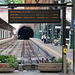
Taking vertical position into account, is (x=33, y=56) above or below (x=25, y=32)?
above

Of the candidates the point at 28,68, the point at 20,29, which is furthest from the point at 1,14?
the point at 28,68

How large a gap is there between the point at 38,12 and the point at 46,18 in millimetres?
434

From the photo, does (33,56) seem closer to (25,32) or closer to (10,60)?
(10,60)

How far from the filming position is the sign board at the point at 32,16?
9.77 m

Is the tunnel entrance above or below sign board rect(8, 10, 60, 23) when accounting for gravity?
below

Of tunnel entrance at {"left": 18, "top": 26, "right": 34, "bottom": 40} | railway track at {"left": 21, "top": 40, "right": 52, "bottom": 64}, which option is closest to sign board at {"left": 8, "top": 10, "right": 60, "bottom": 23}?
railway track at {"left": 21, "top": 40, "right": 52, "bottom": 64}

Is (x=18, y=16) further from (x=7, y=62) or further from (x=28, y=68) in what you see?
(x=28, y=68)

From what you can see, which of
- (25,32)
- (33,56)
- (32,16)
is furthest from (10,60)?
(25,32)

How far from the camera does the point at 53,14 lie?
9820mm

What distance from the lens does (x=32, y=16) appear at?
979 cm

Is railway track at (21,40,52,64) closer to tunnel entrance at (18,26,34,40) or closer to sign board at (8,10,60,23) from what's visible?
sign board at (8,10,60,23)

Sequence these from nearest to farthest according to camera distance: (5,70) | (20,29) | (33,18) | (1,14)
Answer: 1. (33,18)
2. (5,70)
3. (1,14)
4. (20,29)

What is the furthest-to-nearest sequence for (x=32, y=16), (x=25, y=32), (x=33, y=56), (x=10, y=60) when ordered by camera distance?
(x=25, y=32) → (x=33, y=56) → (x=10, y=60) → (x=32, y=16)

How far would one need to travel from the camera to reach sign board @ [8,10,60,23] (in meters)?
9.77
